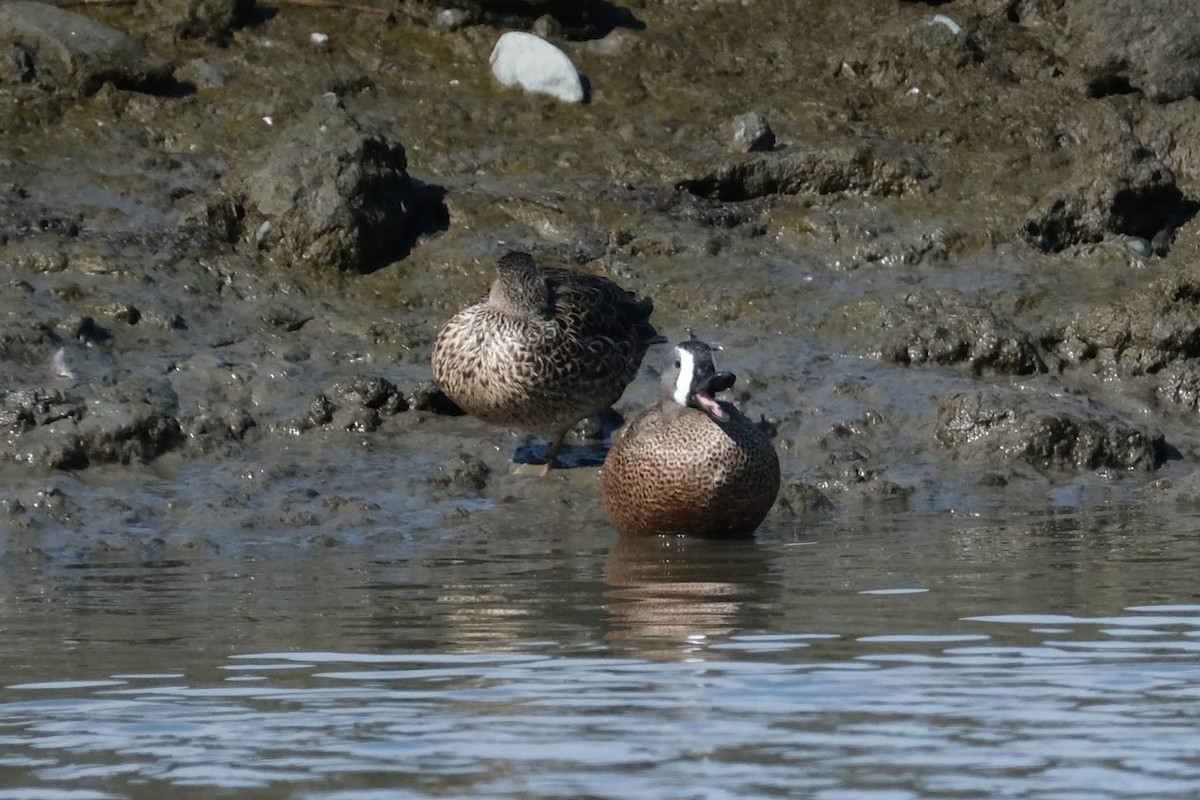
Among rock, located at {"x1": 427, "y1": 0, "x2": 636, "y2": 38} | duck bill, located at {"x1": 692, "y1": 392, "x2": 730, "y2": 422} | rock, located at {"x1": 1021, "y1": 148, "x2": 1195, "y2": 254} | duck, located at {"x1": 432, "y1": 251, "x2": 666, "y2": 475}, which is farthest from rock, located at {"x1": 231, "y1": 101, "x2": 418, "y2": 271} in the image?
rock, located at {"x1": 1021, "y1": 148, "x2": 1195, "y2": 254}

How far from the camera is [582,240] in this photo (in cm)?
1234

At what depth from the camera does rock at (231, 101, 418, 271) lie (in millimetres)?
11805

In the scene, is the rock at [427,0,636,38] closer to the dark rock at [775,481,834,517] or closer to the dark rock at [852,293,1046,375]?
the dark rock at [852,293,1046,375]

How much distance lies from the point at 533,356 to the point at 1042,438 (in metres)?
2.57

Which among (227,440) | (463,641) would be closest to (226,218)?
(227,440)

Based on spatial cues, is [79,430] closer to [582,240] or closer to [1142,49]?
[582,240]

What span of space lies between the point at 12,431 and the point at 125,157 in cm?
275

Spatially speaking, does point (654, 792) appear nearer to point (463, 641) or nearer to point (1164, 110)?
point (463, 641)

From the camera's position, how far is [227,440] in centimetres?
1048

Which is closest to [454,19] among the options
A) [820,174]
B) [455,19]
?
[455,19]

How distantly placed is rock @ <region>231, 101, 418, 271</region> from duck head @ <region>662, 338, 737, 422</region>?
2729 mm

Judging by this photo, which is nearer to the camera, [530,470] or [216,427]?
[216,427]

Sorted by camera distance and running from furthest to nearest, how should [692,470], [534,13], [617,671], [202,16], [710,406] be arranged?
1. [534,13]
2. [202,16]
3. [710,406]
4. [692,470]
5. [617,671]

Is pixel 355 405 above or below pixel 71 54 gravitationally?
below
